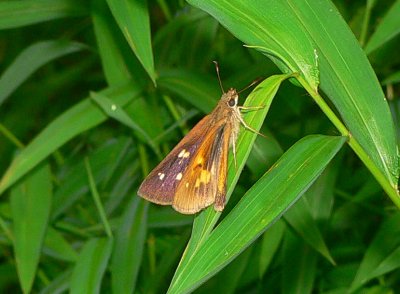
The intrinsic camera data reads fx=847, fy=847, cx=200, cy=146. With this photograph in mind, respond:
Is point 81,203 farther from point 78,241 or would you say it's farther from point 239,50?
point 239,50

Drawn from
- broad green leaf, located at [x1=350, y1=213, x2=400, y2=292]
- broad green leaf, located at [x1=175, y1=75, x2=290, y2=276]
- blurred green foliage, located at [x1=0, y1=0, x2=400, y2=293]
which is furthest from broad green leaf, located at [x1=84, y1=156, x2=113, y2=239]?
broad green leaf, located at [x1=175, y1=75, x2=290, y2=276]

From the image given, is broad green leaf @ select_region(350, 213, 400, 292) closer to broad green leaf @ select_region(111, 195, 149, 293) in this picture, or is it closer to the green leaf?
broad green leaf @ select_region(111, 195, 149, 293)

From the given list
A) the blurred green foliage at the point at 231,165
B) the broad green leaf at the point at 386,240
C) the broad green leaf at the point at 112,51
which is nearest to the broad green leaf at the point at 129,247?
the blurred green foliage at the point at 231,165

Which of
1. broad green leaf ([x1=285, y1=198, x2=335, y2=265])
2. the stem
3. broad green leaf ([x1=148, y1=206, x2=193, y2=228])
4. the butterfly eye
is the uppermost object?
the butterfly eye

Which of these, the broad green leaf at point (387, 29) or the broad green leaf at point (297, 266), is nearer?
the broad green leaf at point (387, 29)

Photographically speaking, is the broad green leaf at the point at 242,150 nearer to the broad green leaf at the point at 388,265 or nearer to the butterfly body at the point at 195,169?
the butterfly body at the point at 195,169

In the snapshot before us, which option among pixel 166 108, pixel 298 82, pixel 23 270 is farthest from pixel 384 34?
pixel 23 270
